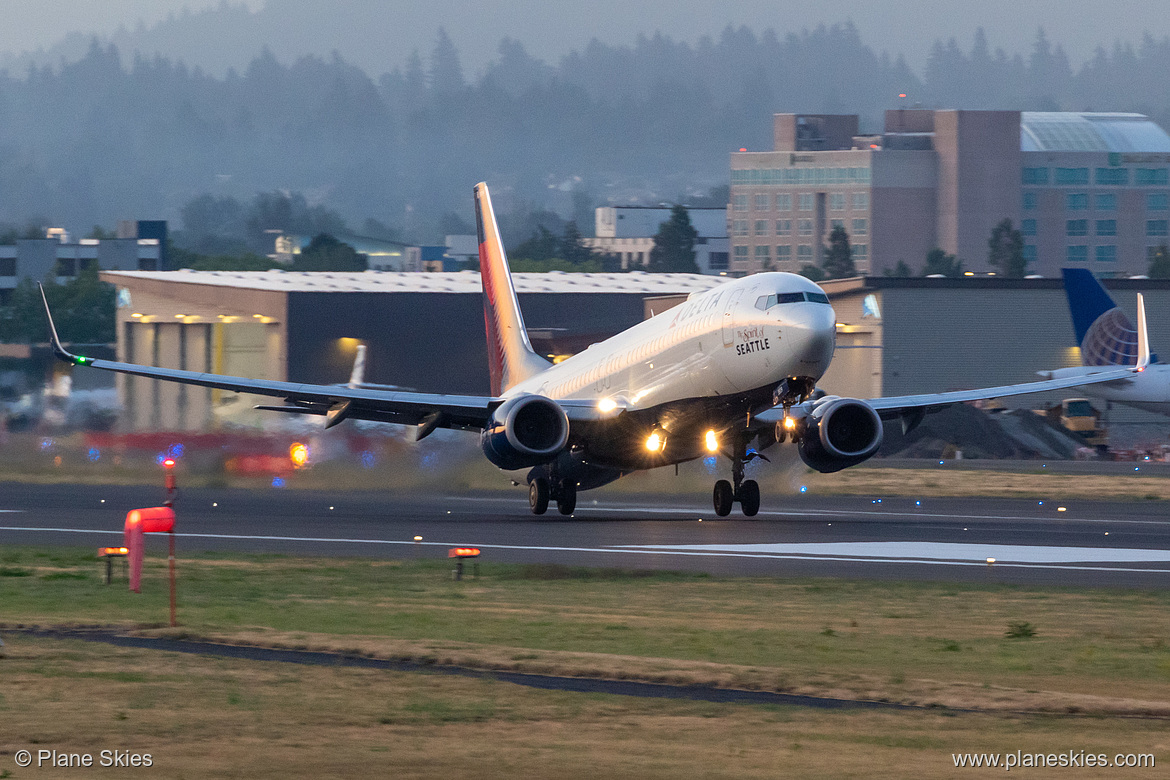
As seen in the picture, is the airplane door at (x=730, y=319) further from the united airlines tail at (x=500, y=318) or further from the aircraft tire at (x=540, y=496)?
the united airlines tail at (x=500, y=318)

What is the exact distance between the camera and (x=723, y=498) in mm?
36875

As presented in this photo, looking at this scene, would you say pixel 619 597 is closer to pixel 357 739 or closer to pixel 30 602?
pixel 30 602

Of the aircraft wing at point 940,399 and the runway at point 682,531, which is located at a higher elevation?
the aircraft wing at point 940,399

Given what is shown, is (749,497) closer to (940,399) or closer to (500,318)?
(940,399)

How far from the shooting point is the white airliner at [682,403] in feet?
108

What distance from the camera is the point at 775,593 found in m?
23.1

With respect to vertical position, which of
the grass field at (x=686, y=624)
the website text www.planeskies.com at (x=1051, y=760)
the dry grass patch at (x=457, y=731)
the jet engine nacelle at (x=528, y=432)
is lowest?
the grass field at (x=686, y=624)

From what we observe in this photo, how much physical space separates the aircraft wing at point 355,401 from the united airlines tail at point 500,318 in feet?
13.0

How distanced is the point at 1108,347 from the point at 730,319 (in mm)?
49377

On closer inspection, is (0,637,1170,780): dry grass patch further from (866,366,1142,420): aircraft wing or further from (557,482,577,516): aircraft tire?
(866,366,1142,420): aircraft wing

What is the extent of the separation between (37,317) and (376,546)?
5071 inches

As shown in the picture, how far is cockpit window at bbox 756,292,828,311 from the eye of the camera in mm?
32656

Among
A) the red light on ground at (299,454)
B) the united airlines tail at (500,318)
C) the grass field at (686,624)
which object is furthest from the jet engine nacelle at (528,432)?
the red light on ground at (299,454)

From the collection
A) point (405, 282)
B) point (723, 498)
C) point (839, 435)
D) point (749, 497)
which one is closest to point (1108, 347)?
point (405, 282)
